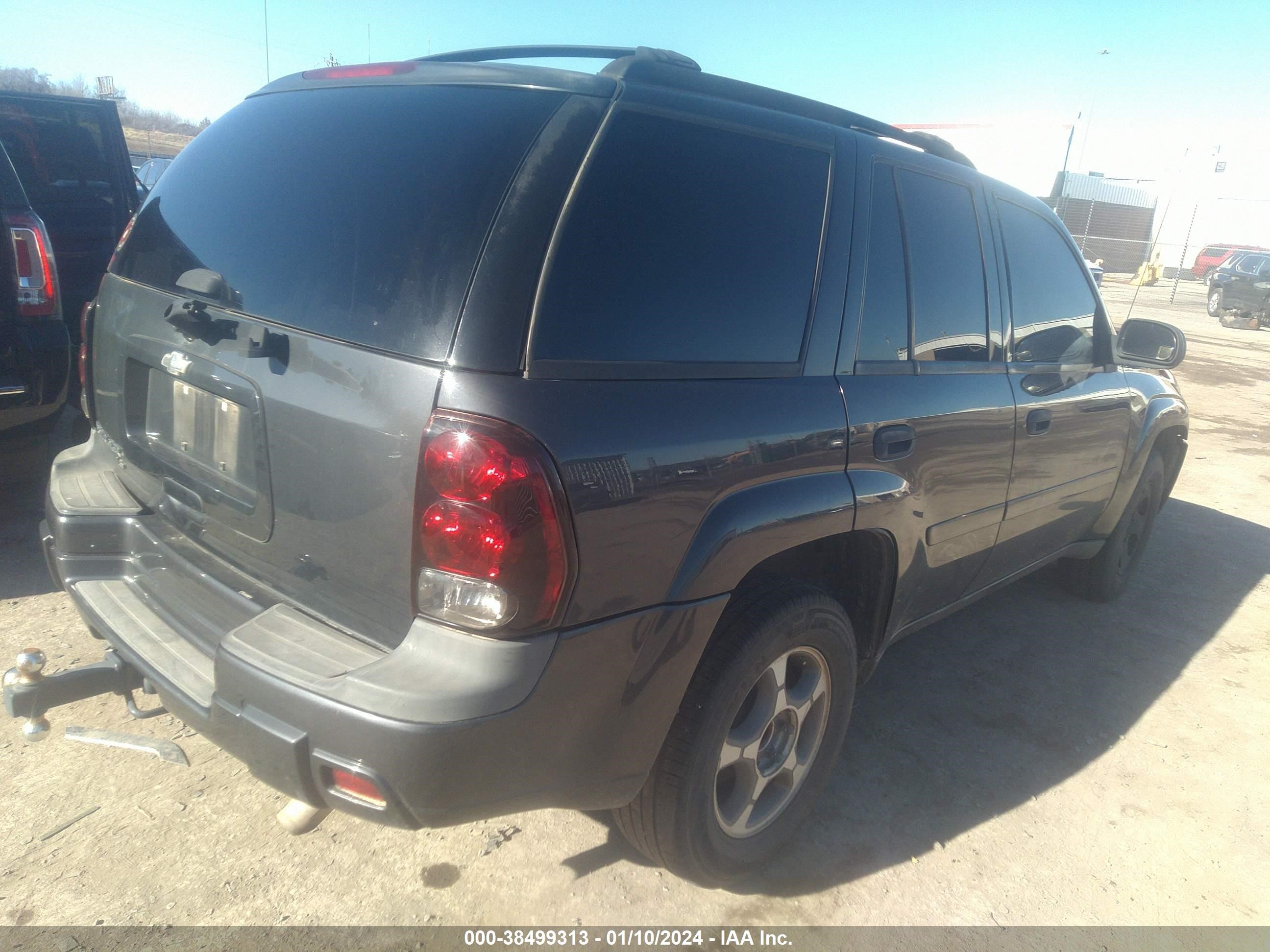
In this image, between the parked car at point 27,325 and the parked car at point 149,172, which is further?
the parked car at point 149,172

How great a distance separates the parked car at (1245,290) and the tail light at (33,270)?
79.7ft

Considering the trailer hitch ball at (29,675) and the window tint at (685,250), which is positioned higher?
the window tint at (685,250)

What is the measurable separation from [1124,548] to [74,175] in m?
7.52

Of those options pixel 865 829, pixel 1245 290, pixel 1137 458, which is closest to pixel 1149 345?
pixel 1137 458

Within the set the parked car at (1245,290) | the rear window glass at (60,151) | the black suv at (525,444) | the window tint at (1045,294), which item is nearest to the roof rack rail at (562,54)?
the black suv at (525,444)

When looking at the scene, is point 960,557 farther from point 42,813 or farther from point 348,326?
point 42,813

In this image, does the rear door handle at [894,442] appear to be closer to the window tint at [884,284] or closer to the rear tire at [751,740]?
the window tint at [884,284]

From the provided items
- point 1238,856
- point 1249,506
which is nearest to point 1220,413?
point 1249,506

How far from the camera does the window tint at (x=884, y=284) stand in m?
2.41

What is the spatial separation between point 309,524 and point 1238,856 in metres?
2.93

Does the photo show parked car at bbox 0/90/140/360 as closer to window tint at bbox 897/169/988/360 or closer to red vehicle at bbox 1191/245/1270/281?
window tint at bbox 897/169/988/360

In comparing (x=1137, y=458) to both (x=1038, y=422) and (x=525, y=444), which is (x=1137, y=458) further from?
(x=525, y=444)

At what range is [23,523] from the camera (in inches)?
169

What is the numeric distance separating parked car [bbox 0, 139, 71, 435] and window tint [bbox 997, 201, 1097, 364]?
150 inches
